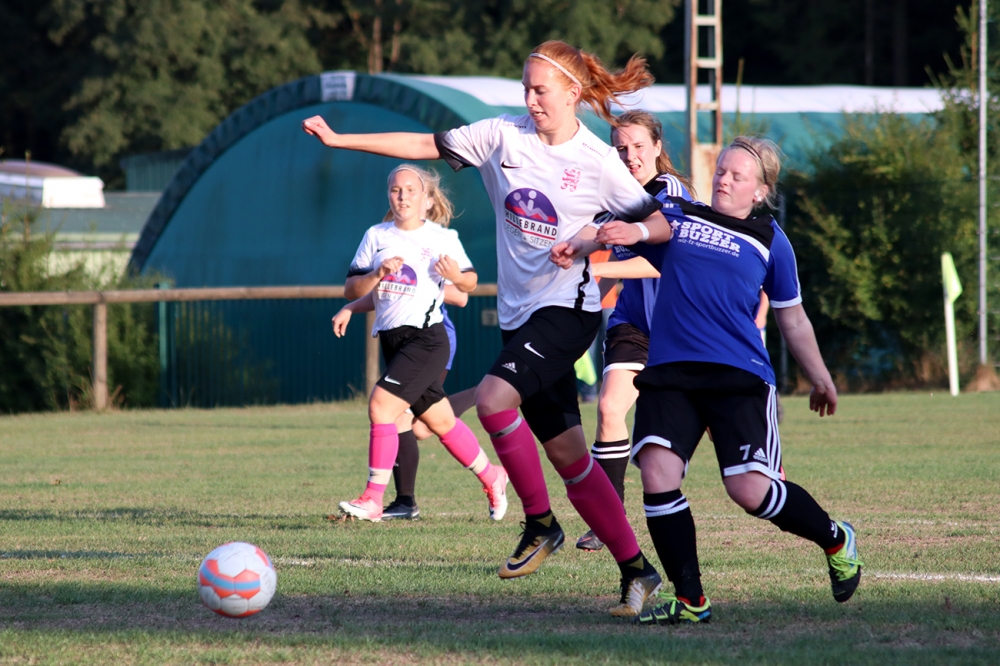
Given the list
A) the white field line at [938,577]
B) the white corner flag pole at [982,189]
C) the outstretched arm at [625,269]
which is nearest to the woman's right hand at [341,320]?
the outstretched arm at [625,269]

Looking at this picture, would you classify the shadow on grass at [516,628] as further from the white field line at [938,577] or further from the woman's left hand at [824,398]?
the woman's left hand at [824,398]

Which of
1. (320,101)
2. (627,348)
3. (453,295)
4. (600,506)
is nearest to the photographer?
(600,506)

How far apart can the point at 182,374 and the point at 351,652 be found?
48.2 feet

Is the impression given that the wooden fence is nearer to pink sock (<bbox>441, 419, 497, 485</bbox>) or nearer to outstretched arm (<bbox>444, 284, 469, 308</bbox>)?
outstretched arm (<bbox>444, 284, 469, 308</bbox>)

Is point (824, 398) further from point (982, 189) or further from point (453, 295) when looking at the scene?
point (982, 189)

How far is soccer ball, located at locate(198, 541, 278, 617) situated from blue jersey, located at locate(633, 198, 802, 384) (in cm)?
151

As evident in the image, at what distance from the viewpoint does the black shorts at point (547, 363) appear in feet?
15.1

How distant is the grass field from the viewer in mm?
3812

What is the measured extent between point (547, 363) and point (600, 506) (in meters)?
0.55

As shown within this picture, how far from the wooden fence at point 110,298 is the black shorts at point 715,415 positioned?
36.0ft

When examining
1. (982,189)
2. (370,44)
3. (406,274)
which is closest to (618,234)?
(406,274)

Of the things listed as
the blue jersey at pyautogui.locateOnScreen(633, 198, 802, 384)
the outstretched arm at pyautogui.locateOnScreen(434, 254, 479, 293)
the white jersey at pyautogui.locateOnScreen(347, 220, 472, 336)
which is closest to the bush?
the white jersey at pyautogui.locateOnScreen(347, 220, 472, 336)

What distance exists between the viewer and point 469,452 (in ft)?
22.4

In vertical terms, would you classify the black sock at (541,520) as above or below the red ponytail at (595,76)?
below
